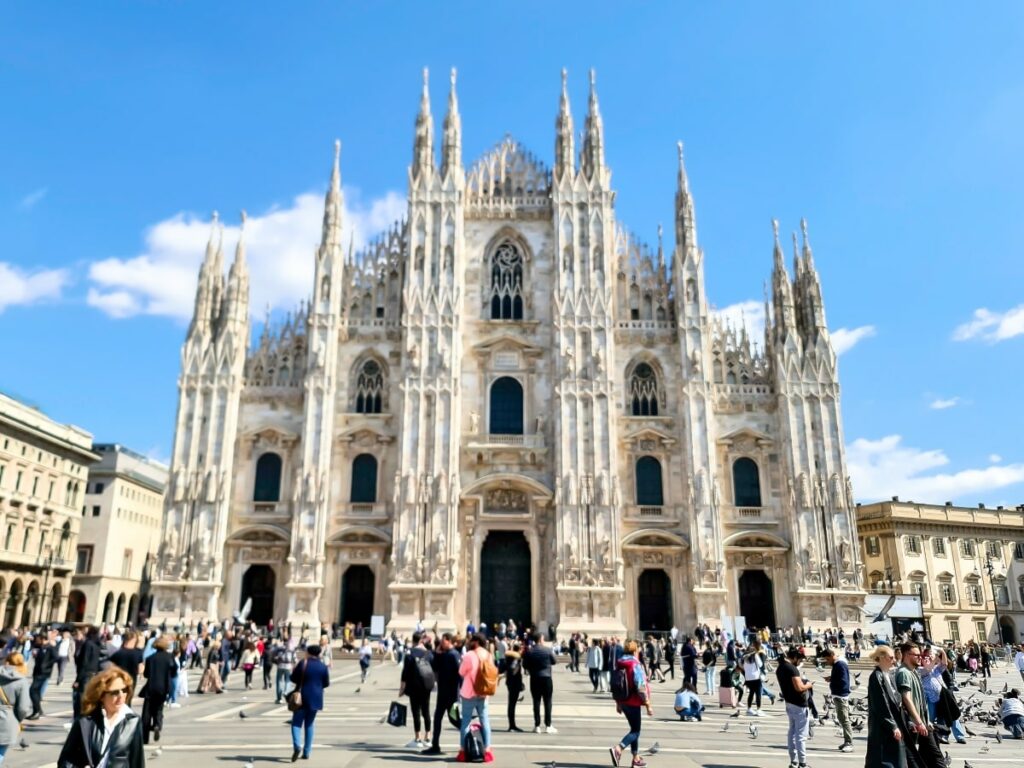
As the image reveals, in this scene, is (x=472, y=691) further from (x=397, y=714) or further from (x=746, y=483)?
(x=746, y=483)

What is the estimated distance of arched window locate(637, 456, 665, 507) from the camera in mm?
38094

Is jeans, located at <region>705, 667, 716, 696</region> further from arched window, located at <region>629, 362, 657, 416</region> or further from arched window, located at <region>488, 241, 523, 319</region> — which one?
arched window, located at <region>488, 241, 523, 319</region>

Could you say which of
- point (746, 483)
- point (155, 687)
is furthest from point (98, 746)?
point (746, 483)

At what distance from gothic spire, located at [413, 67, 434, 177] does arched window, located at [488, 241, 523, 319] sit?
5.45 m

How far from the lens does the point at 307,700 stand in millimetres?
10641

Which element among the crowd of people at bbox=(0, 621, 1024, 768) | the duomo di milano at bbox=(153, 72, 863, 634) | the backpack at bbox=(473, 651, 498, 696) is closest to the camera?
the crowd of people at bbox=(0, 621, 1024, 768)

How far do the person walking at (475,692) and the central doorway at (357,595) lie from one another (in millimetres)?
26795

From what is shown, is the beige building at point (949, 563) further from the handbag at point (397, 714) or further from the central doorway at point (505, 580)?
the handbag at point (397, 714)

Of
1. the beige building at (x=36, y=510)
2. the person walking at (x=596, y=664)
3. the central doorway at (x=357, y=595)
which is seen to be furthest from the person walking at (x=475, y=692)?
the beige building at (x=36, y=510)

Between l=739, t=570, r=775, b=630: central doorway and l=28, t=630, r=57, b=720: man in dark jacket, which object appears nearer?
l=28, t=630, r=57, b=720: man in dark jacket

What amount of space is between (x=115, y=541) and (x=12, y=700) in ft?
185

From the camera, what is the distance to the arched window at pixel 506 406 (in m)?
39.0

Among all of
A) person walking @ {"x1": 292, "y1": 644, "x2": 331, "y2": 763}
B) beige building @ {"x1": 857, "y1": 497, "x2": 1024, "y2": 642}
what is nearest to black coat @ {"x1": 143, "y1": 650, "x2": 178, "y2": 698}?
person walking @ {"x1": 292, "y1": 644, "x2": 331, "y2": 763}

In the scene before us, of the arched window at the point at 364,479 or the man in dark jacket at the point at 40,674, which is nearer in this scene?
the man in dark jacket at the point at 40,674
